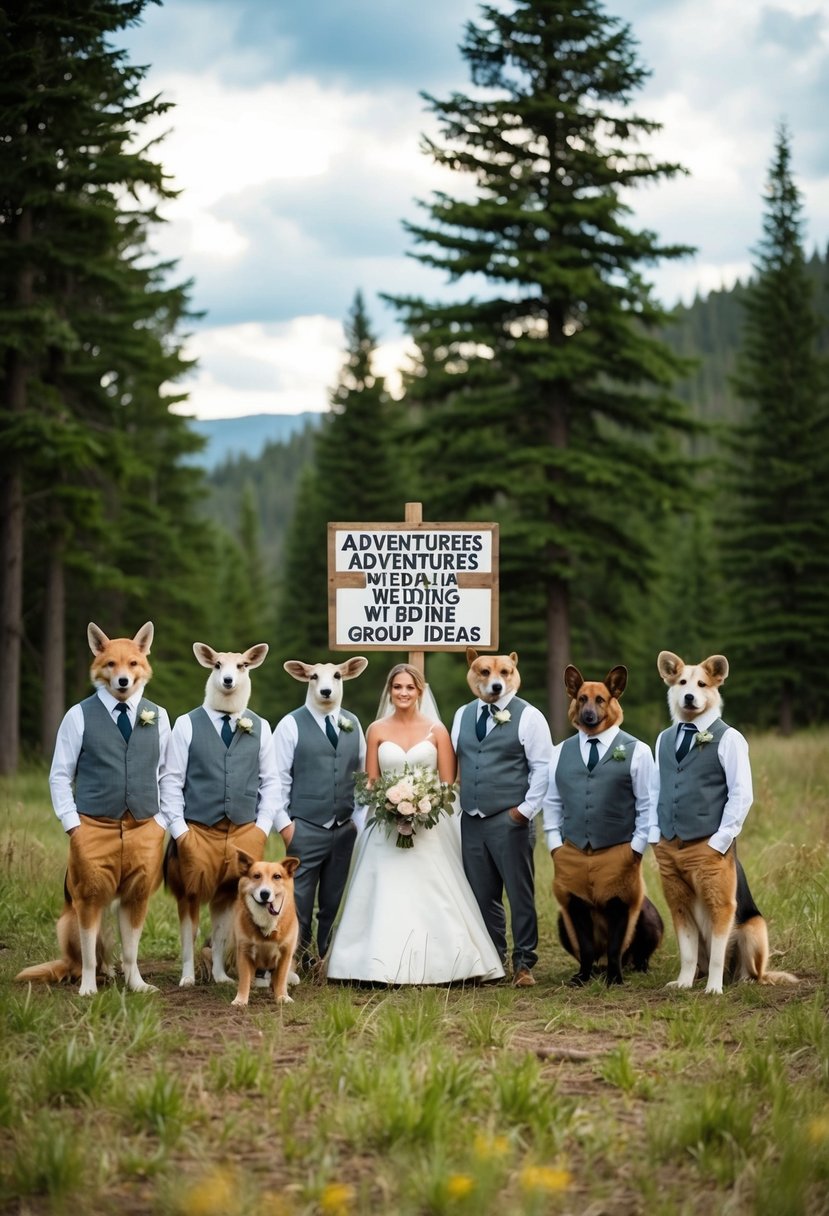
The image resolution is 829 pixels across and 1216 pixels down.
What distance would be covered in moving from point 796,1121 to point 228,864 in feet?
12.4

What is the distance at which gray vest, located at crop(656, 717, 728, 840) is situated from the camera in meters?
7.25

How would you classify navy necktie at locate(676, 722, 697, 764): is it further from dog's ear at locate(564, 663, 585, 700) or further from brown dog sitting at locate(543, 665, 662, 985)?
dog's ear at locate(564, 663, 585, 700)

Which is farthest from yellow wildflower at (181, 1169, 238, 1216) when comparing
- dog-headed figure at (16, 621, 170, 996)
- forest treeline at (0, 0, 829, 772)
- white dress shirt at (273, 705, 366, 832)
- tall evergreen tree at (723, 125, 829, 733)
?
tall evergreen tree at (723, 125, 829, 733)

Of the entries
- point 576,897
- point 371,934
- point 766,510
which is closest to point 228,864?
point 371,934

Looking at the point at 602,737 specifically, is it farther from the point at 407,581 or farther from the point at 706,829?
the point at 407,581

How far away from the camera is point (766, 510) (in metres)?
30.3

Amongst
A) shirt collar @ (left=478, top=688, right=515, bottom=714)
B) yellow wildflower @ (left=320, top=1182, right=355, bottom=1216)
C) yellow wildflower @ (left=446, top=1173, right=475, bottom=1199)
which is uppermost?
shirt collar @ (left=478, top=688, right=515, bottom=714)

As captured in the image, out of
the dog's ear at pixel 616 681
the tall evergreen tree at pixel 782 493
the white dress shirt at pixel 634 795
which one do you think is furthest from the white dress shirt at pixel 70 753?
the tall evergreen tree at pixel 782 493

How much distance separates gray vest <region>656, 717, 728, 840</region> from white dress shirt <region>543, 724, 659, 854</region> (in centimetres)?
10

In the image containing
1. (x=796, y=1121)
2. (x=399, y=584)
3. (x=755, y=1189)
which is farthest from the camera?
(x=399, y=584)

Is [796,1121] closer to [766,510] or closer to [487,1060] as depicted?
[487,1060]

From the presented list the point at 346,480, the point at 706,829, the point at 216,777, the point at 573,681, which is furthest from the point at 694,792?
the point at 346,480

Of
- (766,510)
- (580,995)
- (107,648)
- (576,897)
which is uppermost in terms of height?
(766,510)

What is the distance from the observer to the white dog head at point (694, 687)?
7.35m
